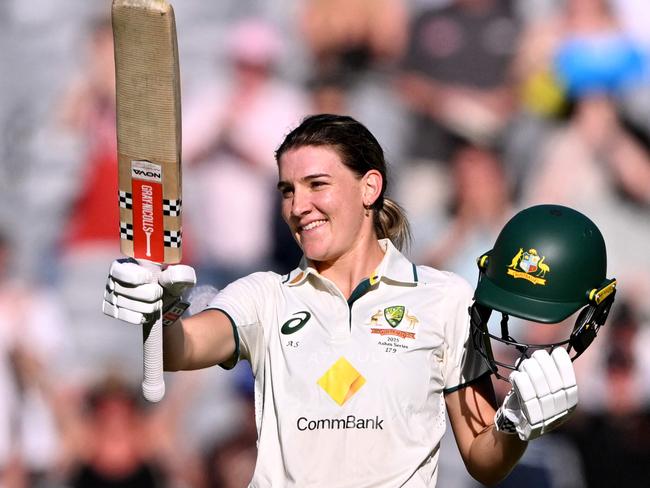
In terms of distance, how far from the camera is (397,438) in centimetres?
288

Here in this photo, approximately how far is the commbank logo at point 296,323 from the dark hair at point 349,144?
14.9 inches

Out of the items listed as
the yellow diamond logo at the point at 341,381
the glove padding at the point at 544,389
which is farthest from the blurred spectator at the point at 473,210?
the glove padding at the point at 544,389

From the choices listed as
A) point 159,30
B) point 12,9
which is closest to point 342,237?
point 159,30

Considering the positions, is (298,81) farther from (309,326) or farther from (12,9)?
(309,326)

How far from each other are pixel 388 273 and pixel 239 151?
3165mm

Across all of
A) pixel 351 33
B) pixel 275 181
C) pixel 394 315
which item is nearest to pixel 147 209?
pixel 394 315

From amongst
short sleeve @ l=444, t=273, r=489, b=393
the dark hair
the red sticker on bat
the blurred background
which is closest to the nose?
the dark hair

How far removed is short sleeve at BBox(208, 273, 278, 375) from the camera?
9.85 ft

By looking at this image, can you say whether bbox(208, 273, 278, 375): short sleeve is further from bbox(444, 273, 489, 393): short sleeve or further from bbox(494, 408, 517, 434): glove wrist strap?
bbox(494, 408, 517, 434): glove wrist strap

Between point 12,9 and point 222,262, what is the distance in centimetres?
207

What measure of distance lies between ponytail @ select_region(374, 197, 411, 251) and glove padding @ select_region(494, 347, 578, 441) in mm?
716

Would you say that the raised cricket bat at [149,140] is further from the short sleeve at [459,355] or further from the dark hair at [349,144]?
the short sleeve at [459,355]

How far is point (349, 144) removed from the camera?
3086 millimetres

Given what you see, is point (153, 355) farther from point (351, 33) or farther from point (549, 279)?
point (351, 33)
